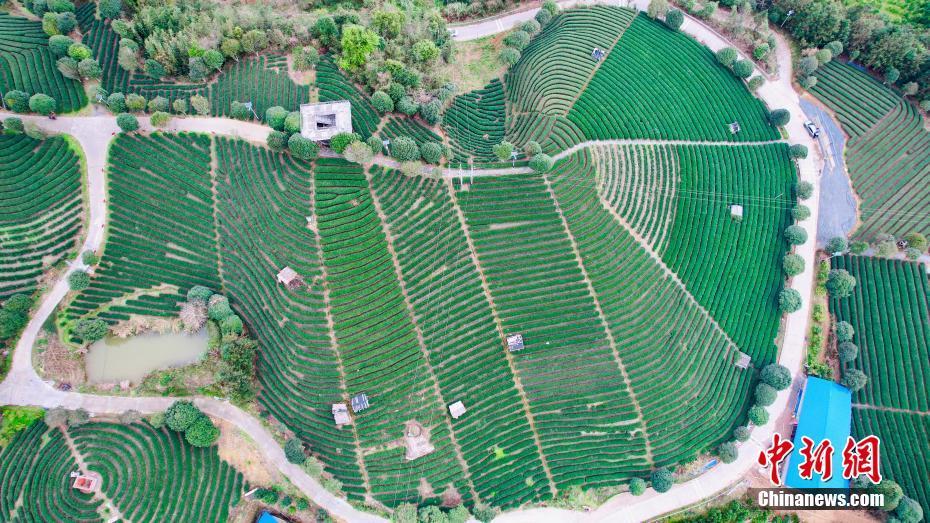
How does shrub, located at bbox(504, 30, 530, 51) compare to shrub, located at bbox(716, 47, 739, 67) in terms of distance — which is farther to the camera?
shrub, located at bbox(504, 30, 530, 51)

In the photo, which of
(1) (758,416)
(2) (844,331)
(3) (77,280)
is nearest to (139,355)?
(3) (77,280)

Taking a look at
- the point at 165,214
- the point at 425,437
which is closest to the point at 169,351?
the point at 165,214

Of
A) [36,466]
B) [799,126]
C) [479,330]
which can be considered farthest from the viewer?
[799,126]

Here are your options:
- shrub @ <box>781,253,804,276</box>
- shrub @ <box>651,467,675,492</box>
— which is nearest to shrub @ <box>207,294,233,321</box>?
shrub @ <box>651,467,675,492</box>

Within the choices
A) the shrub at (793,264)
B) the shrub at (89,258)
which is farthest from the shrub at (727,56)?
the shrub at (89,258)

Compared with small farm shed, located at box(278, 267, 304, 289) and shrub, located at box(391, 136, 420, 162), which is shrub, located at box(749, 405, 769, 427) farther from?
small farm shed, located at box(278, 267, 304, 289)

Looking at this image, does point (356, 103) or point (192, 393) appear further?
point (356, 103)

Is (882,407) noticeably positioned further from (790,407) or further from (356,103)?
(356,103)
